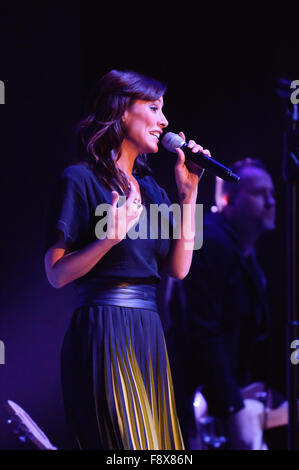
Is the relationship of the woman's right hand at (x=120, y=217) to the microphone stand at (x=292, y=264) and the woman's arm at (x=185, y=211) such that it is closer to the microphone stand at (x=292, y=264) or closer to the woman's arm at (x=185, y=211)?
the woman's arm at (x=185, y=211)

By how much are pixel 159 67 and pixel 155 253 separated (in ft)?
4.17

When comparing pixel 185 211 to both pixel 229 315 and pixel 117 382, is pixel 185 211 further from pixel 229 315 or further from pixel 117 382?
pixel 229 315

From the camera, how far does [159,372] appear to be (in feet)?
5.25

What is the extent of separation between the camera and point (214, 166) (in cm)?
161

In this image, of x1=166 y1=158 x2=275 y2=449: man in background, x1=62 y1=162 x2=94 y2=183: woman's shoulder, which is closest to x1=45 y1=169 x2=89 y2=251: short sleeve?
x1=62 y1=162 x2=94 y2=183: woman's shoulder

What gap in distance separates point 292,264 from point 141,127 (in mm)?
754

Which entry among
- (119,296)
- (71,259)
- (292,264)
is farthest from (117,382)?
(292,264)

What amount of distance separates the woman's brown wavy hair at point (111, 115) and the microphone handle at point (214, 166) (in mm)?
187

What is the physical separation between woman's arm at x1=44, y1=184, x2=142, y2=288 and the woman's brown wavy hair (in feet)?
0.61

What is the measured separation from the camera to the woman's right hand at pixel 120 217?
1.44 meters

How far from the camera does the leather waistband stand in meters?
1.55

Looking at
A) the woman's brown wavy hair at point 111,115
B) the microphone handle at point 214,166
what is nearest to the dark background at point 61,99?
the woman's brown wavy hair at point 111,115

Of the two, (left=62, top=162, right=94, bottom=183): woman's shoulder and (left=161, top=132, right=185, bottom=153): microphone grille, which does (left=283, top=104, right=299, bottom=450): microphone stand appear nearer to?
(left=161, top=132, right=185, bottom=153): microphone grille
